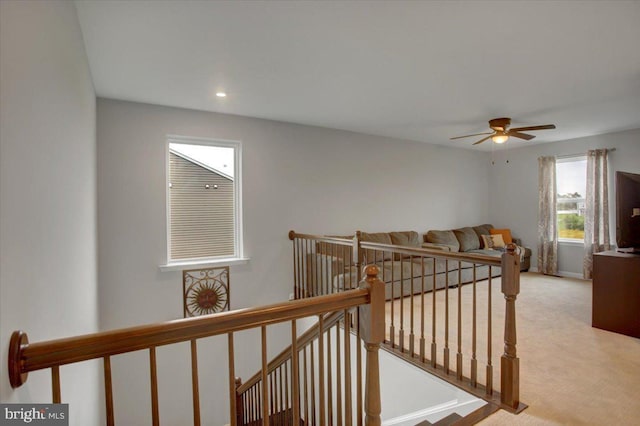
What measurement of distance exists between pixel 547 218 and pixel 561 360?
163 inches

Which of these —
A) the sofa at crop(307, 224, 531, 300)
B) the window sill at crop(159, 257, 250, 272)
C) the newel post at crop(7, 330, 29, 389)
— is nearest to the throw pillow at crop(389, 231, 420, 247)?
the sofa at crop(307, 224, 531, 300)

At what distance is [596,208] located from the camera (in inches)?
210

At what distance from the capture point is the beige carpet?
6.49 ft

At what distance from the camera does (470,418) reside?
1919 mm

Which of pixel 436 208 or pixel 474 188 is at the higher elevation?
pixel 474 188

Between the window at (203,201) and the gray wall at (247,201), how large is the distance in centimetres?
13

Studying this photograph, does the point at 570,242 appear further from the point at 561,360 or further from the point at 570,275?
the point at 561,360

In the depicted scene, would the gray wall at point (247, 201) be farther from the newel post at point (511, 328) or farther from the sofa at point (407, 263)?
the newel post at point (511, 328)

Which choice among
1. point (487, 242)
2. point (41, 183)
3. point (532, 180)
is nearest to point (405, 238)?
point (487, 242)

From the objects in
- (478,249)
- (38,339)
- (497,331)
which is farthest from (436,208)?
(38,339)

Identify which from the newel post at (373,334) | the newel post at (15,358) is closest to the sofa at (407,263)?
the newel post at (373,334)

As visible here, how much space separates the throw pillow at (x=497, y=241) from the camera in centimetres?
627

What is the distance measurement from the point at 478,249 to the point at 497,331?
326 cm

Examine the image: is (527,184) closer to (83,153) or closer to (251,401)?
(251,401)
